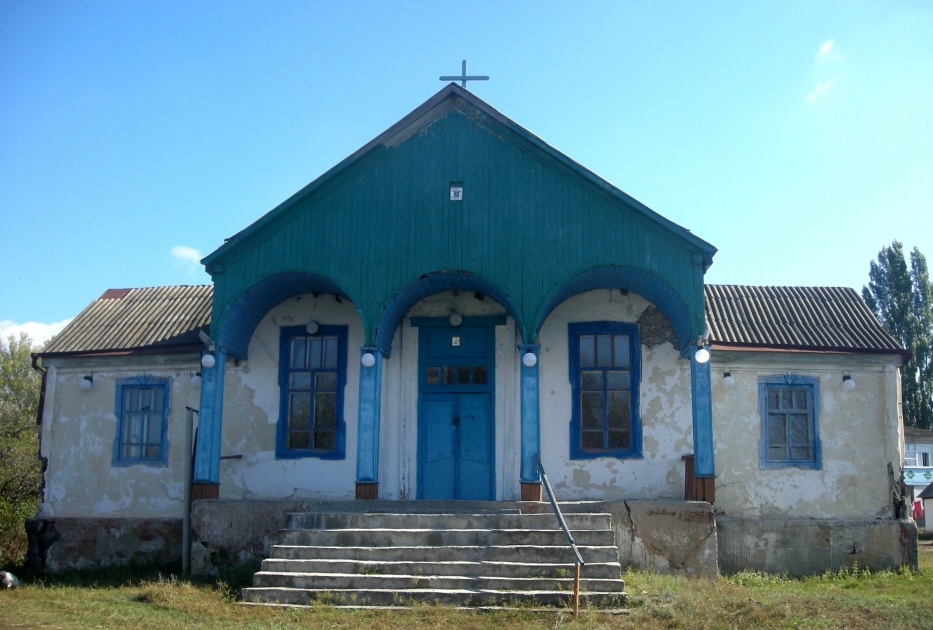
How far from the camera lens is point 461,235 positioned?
1395 centimetres

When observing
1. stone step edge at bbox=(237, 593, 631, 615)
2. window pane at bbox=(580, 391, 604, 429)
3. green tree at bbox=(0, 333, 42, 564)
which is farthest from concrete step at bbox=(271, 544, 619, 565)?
green tree at bbox=(0, 333, 42, 564)

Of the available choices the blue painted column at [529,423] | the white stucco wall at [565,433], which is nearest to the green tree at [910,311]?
the white stucco wall at [565,433]

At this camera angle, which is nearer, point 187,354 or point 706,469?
point 706,469

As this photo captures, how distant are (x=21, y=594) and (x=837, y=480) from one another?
492 inches

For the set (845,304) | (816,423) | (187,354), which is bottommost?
(816,423)

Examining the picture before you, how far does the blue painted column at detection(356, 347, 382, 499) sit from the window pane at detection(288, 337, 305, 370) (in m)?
2.11

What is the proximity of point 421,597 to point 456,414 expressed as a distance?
4.64 meters

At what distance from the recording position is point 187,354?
15.9 m

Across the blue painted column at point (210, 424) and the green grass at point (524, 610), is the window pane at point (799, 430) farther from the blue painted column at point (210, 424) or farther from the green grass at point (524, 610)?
the blue painted column at point (210, 424)

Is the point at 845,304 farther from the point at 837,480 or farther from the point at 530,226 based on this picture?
the point at 530,226

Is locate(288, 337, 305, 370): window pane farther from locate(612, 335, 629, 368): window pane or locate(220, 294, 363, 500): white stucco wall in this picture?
locate(612, 335, 629, 368): window pane

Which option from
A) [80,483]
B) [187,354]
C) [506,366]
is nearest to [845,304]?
[506,366]

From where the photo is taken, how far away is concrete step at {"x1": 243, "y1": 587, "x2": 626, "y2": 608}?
10445mm

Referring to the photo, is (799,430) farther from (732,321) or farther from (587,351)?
(587,351)
